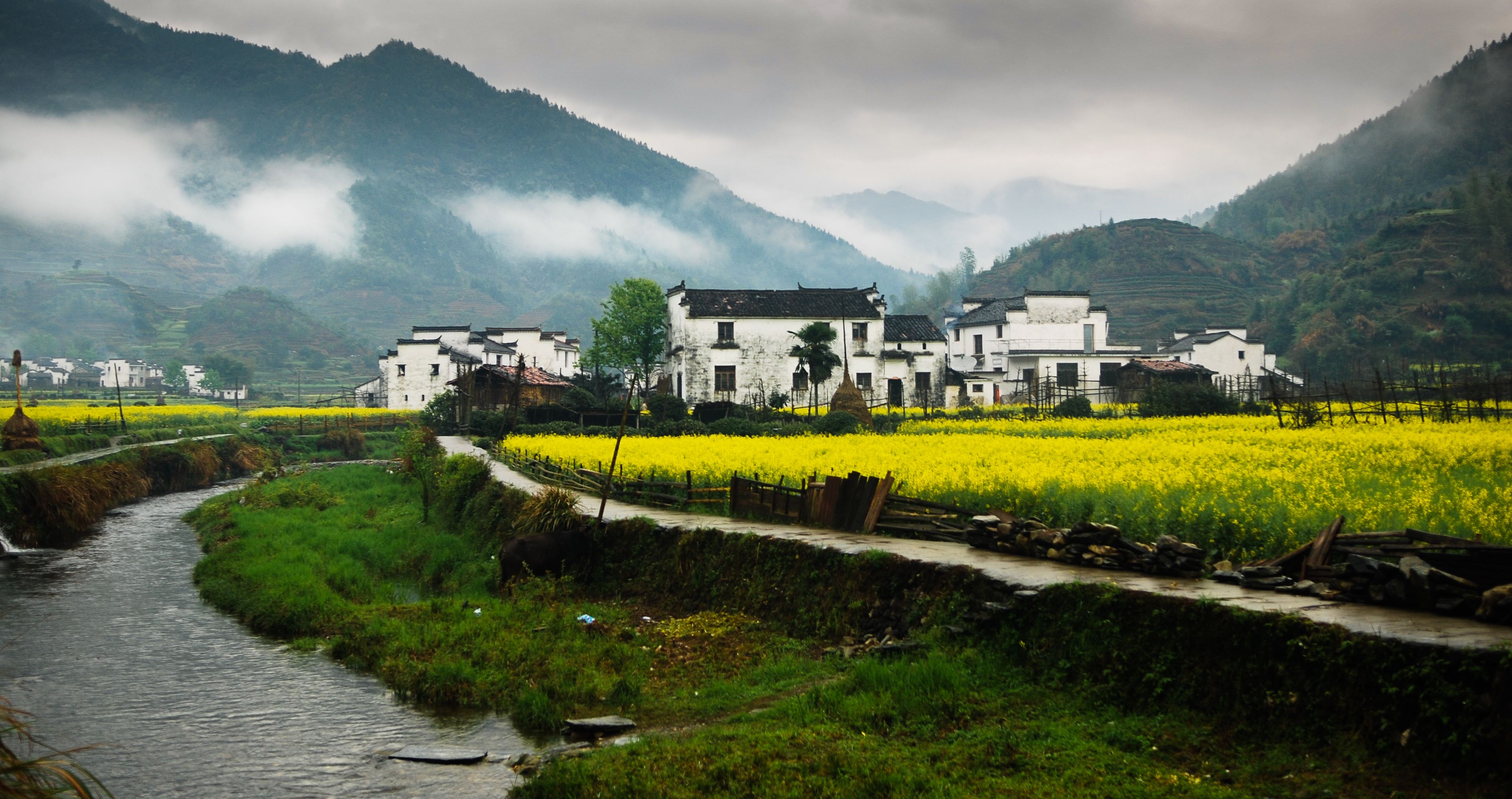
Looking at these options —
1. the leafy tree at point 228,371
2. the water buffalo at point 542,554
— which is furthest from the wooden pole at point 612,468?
the leafy tree at point 228,371

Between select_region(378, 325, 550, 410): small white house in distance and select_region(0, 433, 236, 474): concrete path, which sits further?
select_region(378, 325, 550, 410): small white house in distance

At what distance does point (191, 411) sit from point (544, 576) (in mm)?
56975

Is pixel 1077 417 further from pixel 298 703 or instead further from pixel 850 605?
pixel 298 703

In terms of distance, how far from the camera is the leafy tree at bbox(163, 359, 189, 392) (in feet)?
433

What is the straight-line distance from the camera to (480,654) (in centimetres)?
1341

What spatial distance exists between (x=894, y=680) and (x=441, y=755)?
4.73 metres

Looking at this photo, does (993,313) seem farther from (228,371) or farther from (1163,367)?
(228,371)

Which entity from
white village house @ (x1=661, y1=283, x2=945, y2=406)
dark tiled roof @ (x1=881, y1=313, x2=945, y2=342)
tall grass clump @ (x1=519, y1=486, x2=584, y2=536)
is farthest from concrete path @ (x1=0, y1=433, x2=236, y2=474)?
dark tiled roof @ (x1=881, y1=313, x2=945, y2=342)

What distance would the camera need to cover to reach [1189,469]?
17109 millimetres

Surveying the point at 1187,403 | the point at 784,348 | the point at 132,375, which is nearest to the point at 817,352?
the point at 784,348

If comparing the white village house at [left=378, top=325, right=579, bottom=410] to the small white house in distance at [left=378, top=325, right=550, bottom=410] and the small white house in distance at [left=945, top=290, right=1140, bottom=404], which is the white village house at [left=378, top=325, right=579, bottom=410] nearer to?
the small white house in distance at [left=378, top=325, right=550, bottom=410]

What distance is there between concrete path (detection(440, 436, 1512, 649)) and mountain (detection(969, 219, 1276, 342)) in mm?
106310

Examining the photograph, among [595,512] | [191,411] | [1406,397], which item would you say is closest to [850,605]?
[595,512]

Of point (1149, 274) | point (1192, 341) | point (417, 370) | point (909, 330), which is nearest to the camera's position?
point (909, 330)
